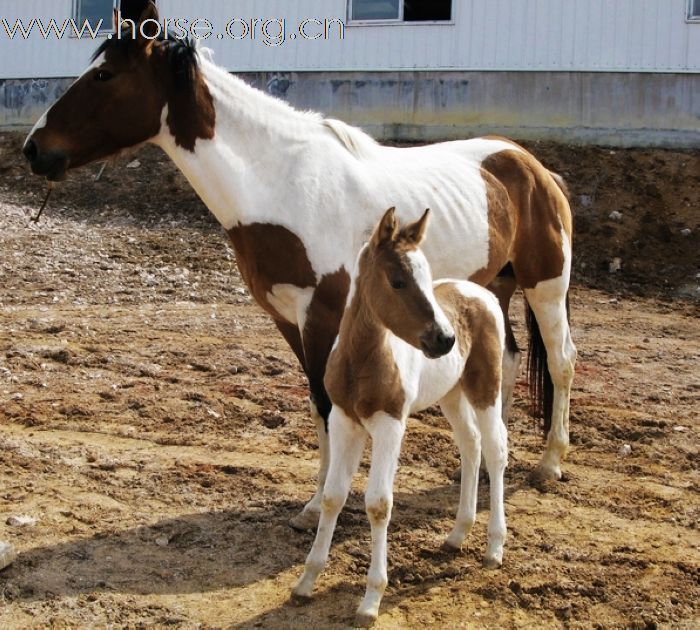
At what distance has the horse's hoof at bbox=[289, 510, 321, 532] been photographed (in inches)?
188

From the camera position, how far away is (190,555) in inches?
174

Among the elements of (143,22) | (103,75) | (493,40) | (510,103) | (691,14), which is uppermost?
(691,14)

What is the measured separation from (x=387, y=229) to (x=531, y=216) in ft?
7.71

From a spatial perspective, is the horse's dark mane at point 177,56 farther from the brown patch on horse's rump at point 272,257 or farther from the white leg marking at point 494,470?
the white leg marking at point 494,470

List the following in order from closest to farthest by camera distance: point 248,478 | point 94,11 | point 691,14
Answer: point 248,478 < point 691,14 < point 94,11

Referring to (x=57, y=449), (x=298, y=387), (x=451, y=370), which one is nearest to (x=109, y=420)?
(x=57, y=449)

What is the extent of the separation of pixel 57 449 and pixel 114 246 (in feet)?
20.4

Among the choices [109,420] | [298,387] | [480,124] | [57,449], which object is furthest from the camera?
[480,124]

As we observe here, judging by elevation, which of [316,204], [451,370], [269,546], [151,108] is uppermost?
[151,108]

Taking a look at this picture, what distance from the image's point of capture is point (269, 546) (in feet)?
15.0

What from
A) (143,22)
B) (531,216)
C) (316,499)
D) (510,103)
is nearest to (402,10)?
(510,103)

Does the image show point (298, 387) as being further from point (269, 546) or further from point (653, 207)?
point (653, 207)

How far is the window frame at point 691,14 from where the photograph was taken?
45.5ft

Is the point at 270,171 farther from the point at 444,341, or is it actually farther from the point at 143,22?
the point at 444,341
